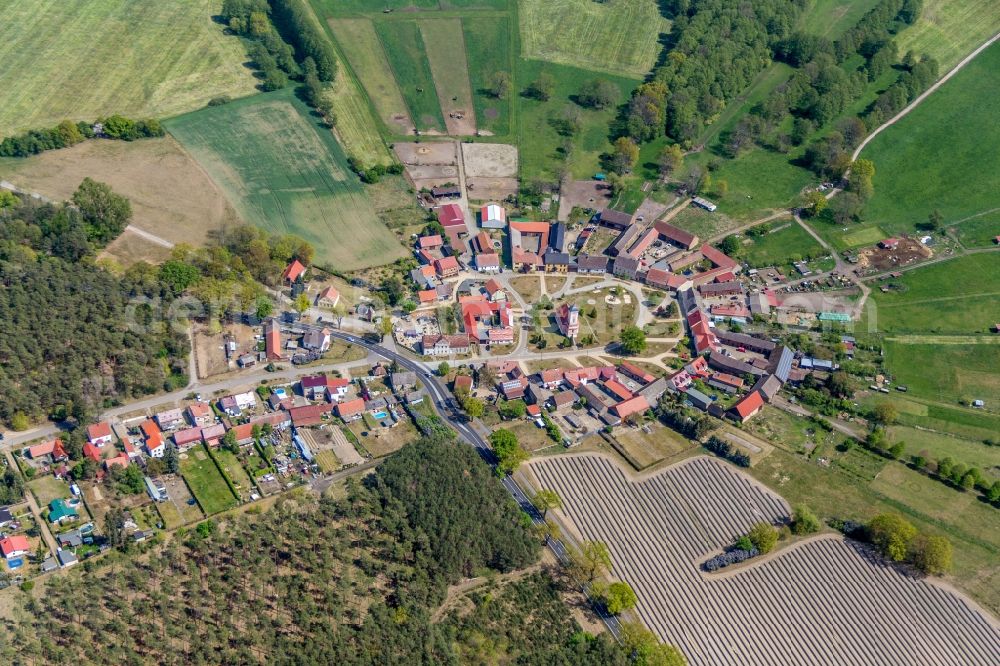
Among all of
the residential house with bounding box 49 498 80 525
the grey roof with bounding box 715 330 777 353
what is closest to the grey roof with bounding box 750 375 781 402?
the grey roof with bounding box 715 330 777 353

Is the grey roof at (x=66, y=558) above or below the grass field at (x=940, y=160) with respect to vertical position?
below

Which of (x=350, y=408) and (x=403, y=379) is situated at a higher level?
(x=403, y=379)

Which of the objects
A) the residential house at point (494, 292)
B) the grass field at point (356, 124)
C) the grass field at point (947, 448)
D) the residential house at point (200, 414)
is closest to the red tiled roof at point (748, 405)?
the grass field at point (947, 448)

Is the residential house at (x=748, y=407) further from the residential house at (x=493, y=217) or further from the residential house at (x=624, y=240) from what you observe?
the residential house at (x=493, y=217)

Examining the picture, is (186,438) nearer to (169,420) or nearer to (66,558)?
(169,420)

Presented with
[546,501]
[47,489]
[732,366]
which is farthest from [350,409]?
[732,366]

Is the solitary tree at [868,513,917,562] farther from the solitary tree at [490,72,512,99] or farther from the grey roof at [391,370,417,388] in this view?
the solitary tree at [490,72,512,99]

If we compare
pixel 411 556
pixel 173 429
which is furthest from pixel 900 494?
pixel 173 429
